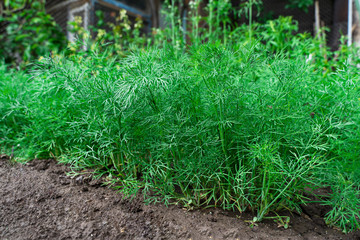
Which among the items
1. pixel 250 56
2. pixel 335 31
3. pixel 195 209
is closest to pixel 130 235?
pixel 195 209

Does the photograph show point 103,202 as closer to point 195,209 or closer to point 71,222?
point 71,222

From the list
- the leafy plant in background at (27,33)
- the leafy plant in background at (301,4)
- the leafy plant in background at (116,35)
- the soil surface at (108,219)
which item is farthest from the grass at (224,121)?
the leafy plant in background at (301,4)

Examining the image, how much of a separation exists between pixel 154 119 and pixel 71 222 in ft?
2.45

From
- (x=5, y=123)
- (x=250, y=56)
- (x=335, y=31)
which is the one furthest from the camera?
(x=335, y=31)

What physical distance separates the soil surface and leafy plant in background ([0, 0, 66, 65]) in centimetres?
351

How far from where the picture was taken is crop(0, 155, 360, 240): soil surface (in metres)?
1.54

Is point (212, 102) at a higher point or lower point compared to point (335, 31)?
lower

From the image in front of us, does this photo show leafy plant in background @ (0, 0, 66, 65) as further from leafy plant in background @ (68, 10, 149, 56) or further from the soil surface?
the soil surface

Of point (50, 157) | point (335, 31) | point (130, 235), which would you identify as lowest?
point (130, 235)

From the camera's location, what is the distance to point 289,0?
6023mm

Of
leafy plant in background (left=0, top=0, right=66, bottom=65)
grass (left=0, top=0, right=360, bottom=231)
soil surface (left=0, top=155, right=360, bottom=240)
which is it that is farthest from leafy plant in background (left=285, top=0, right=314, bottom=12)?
soil surface (left=0, top=155, right=360, bottom=240)

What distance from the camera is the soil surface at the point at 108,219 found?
60.6 inches

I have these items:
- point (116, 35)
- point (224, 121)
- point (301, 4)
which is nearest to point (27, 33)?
point (116, 35)

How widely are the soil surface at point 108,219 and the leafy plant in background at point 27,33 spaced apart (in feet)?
11.5
